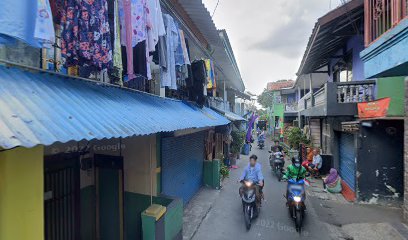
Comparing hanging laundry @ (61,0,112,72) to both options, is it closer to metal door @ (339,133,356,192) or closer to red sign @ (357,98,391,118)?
red sign @ (357,98,391,118)

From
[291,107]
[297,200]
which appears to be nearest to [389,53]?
[297,200]

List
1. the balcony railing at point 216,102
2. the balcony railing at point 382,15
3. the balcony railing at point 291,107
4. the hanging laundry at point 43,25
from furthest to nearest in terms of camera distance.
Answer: the balcony railing at point 291,107
the balcony railing at point 216,102
the balcony railing at point 382,15
the hanging laundry at point 43,25

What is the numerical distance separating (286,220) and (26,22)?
688cm

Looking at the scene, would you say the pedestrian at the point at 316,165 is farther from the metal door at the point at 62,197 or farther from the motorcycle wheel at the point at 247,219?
the metal door at the point at 62,197

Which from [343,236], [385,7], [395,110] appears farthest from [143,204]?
[395,110]

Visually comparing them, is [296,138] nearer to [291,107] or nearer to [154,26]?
[291,107]

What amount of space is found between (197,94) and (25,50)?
17.9ft

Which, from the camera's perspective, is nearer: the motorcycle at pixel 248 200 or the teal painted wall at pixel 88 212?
the teal painted wall at pixel 88 212

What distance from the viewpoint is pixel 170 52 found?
5.48m

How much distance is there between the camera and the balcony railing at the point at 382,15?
3820 millimetres

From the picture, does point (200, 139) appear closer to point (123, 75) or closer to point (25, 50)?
point (123, 75)

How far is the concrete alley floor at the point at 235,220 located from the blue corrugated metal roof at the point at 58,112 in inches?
140

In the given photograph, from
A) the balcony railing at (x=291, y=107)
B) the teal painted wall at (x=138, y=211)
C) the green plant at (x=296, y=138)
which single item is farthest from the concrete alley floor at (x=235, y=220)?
the balcony railing at (x=291, y=107)

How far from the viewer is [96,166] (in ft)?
17.2
